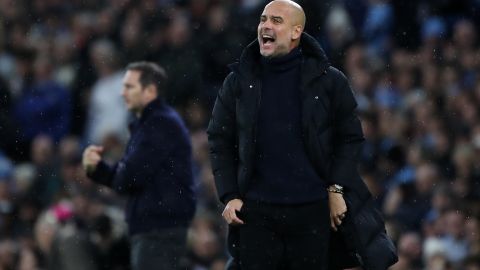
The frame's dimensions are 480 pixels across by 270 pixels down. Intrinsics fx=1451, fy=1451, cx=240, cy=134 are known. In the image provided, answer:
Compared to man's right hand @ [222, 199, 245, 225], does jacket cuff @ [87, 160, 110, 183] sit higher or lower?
lower

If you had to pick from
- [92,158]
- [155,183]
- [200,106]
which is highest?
[92,158]

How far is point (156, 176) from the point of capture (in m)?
9.85

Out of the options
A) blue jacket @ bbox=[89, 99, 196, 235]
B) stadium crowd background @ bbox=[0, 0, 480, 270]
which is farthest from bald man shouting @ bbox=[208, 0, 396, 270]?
stadium crowd background @ bbox=[0, 0, 480, 270]

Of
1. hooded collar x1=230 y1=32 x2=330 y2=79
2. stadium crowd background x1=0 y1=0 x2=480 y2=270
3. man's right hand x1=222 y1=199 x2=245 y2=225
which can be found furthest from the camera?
stadium crowd background x1=0 y1=0 x2=480 y2=270

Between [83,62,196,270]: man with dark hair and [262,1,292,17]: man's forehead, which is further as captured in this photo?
[83,62,196,270]: man with dark hair

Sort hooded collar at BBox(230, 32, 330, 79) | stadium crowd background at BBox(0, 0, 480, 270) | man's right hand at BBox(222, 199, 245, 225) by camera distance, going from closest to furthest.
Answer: man's right hand at BBox(222, 199, 245, 225) < hooded collar at BBox(230, 32, 330, 79) < stadium crowd background at BBox(0, 0, 480, 270)

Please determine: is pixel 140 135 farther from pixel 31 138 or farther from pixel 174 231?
pixel 31 138

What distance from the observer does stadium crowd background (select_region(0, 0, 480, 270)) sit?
12297 millimetres

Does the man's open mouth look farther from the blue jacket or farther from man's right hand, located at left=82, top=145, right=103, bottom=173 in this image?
man's right hand, located at left=82, top=145, right=103, bottom=173

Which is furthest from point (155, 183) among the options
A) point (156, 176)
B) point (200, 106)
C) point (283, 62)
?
point (200, 106)

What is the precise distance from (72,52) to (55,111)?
1068mm

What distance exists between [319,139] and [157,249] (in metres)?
2.18

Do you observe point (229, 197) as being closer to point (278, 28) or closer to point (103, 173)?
point (278, 28)

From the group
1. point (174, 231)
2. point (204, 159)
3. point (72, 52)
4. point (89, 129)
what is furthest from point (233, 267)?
point (72, 52)
